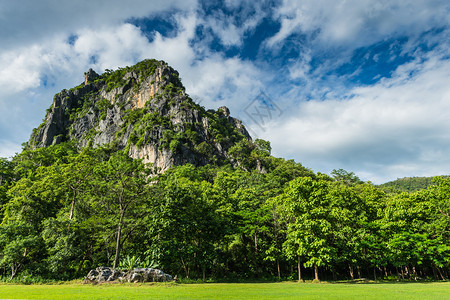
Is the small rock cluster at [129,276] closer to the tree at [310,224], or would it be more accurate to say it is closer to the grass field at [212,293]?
the grass field at [212,293]

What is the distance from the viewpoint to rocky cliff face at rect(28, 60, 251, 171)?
71.3 metres

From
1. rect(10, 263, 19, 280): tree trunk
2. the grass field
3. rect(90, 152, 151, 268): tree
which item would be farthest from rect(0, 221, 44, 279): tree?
→ the grass field

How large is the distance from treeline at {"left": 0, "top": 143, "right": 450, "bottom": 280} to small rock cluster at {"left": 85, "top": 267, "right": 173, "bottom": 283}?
1.74 metres

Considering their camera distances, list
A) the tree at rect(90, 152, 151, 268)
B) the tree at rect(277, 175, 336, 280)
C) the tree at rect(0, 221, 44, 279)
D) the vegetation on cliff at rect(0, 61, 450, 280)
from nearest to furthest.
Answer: the tree at rect(277, 175, 336, 280) < the tree at rect(0, 221, 44, 279) < the vegetation on cliff at rect(0, 61, 450, 280) < the tree at rect(90, 152, 151, 268)

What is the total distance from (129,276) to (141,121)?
67.0 meters

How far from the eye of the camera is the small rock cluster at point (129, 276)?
16781mm

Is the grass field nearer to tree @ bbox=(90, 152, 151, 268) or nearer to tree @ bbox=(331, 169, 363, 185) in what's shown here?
tree @ bbox=(90, 152, 151, 268)

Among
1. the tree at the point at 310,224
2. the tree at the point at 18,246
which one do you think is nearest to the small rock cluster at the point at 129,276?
the tree at the point at 18,246

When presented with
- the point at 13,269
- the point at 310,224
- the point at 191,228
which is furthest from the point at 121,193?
the point at 310,224

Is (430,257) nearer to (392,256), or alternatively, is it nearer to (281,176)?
(392,256)

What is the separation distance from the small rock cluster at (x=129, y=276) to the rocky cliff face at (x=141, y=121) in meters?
49.5

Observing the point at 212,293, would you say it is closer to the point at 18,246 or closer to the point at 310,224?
the point at 310,224

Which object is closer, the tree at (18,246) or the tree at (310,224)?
the tree at (310,224)

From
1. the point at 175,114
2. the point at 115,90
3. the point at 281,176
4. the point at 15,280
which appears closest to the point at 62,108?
the point at 115,90
